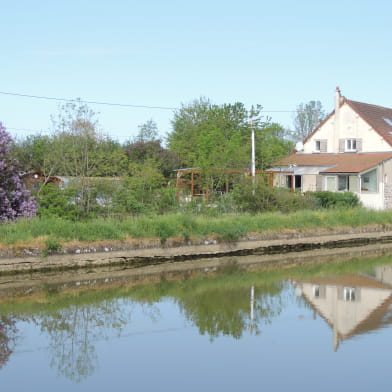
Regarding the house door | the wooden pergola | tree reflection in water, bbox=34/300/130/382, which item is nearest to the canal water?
tree reflection in water, bbox=34/300/130/382

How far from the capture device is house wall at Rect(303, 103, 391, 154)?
119ft

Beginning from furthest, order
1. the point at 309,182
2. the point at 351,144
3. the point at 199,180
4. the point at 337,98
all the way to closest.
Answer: the point at 337,98 < the point at 351,144 < the point at 309,182 < the point at 199,180

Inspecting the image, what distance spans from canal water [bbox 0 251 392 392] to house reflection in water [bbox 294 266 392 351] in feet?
0.08

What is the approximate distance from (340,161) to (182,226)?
62.4 feet

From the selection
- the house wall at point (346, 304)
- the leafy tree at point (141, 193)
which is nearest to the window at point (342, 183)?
the leafy tree at point (141, 193)

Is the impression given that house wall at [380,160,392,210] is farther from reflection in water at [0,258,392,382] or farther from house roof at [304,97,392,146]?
reflection in water at [0,258,392,382]

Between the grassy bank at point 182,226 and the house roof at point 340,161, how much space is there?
7322mm

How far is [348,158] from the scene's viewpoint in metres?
36.2

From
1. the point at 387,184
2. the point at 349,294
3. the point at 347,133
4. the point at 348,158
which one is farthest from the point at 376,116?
the point at 349,294

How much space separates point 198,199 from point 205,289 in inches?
380

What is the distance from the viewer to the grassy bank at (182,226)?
17188mm

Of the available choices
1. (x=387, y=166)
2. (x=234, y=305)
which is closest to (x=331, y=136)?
(x=387, y=166)

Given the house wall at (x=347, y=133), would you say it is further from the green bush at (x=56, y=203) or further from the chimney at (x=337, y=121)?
the green bush at (x=56, y=203)

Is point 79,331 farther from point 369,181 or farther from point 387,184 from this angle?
point 387,184
